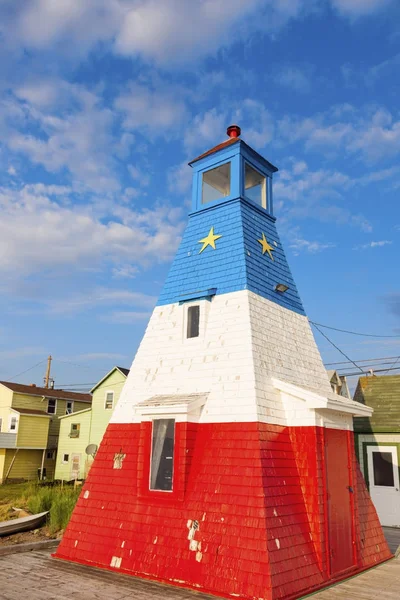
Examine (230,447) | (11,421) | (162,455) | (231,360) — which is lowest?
(162,455)

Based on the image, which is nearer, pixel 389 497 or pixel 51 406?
pixel 389 497

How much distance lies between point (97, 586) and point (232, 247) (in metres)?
7.34

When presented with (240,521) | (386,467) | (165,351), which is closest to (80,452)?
(386,467)

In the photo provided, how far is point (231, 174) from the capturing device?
12328 millimetres

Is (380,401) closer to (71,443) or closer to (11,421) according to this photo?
(71,443)

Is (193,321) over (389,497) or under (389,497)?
over

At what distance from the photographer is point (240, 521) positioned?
8.20 metres

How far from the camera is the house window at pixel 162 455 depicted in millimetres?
9523

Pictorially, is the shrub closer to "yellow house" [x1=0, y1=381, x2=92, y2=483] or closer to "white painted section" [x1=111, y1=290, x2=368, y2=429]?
"white painted section" [x1=111, y1=290, x2=368, y2=429]

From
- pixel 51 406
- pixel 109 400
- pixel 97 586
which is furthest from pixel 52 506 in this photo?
pixel 51 406

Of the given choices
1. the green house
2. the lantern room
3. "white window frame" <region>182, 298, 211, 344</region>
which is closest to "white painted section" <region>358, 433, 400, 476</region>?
the green house

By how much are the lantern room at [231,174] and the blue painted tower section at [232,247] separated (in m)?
0.03

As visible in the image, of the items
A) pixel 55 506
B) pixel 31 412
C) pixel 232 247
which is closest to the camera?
pixel 232 247

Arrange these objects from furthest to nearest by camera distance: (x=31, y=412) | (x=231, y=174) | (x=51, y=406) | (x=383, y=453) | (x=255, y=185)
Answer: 1. (x=51, y=406)
2. (x=31, y=412)
3. (x=383, y=453)
4. (x=255, y=185)
5. (x=231, y=174)
